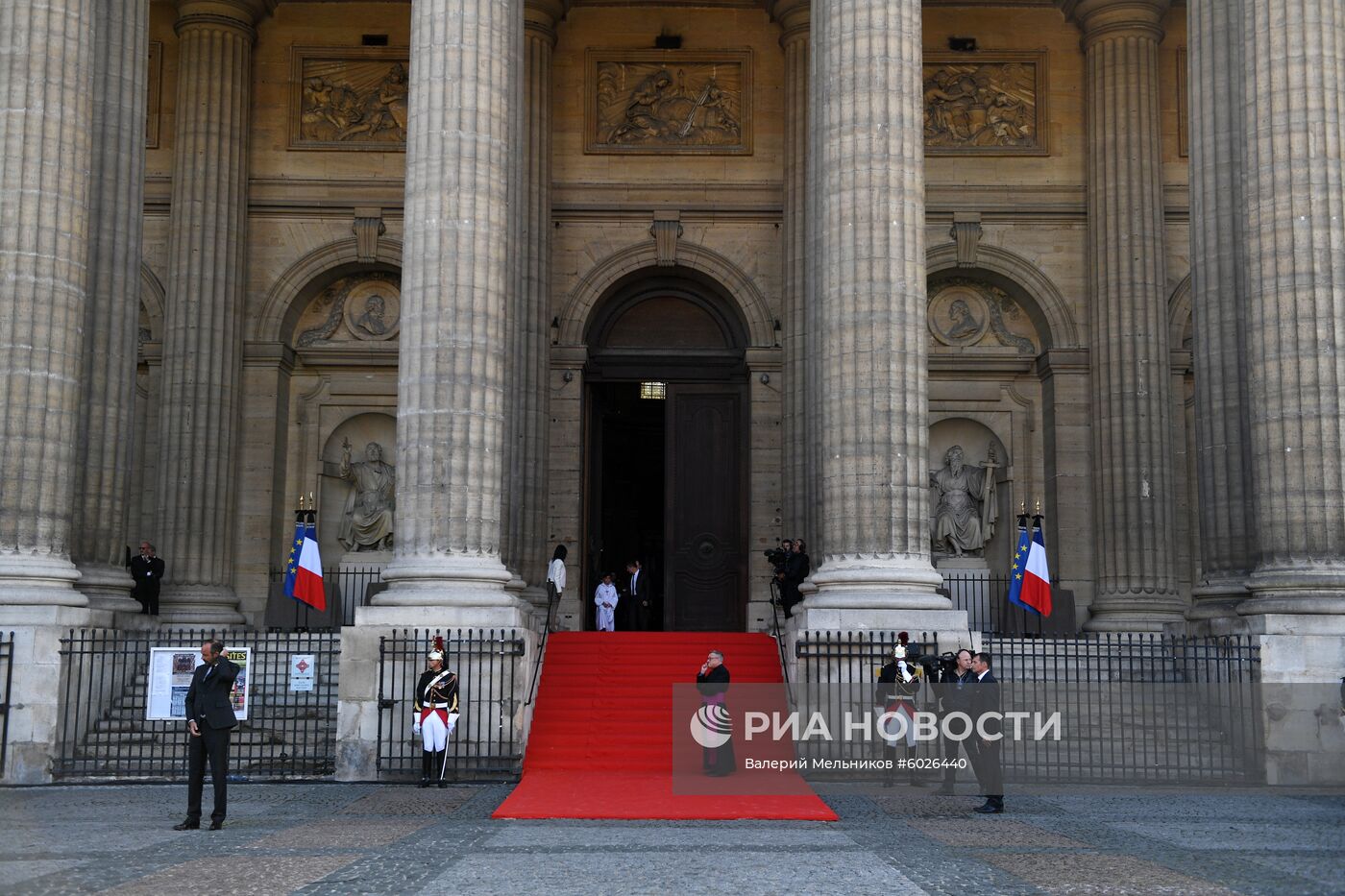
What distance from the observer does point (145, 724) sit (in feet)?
61.1

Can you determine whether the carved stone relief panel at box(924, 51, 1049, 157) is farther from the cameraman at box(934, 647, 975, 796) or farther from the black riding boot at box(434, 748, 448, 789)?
the black riding boot at box(434, 748, 448, 789)

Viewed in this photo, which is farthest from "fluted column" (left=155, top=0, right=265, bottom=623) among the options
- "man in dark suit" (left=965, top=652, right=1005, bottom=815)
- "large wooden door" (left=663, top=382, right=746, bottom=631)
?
"man in dark suit" (left=965, top=652, right=1005, bottom=815)

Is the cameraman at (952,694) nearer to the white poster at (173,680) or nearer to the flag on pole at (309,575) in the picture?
the white poster at (173,680)

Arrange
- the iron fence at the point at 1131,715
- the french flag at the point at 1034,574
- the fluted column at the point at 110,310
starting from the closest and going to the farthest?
the iron fence at the point at 1131,715 → the fluted column at the point at 110,310 → the french flag at the point at 1034,574

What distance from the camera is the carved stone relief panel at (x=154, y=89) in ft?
88.0

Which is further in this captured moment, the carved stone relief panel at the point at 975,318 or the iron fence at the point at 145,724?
the carved stone relief panel at the point at 975,318

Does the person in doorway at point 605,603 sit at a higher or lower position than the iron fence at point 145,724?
higher

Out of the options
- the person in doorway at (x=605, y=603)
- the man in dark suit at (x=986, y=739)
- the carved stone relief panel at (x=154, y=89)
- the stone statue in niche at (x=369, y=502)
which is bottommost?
the man in dark suit at (x=986, y=739)

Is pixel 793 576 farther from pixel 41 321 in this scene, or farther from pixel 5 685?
pixel 41 321

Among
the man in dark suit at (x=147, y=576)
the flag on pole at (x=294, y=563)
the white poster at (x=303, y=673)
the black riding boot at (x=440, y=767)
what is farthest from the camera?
the man in dark suit at (x=147, y=576)

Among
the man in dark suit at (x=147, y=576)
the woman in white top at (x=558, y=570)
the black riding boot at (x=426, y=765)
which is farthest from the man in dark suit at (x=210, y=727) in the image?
the woman in white top at (x=558, y=570)

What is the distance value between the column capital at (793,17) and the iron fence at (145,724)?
13.8 m

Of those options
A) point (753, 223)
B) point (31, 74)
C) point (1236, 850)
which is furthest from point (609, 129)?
point (1236, 850)

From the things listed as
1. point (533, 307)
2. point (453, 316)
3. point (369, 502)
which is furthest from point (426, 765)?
point (533, 307)
